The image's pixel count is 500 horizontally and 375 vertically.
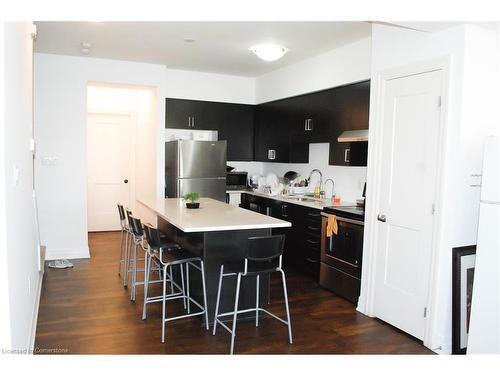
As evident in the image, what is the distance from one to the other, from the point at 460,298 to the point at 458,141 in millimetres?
1192

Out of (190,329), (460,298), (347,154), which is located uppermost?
(347,154)

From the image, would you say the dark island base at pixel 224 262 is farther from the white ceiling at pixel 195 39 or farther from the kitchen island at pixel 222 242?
the white ceiling at pixel 195 39

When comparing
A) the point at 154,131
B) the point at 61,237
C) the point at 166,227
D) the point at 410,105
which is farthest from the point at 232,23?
the point at 61,237

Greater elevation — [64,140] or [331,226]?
[64,140]

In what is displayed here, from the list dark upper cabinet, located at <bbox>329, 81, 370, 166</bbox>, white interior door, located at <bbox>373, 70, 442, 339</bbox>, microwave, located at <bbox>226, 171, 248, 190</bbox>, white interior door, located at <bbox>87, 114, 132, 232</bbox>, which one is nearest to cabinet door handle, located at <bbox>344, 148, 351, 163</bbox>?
dark upper cabinet, located at <bbox>329, 81, 370, 166</bbox>

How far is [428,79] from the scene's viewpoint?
3.44 m

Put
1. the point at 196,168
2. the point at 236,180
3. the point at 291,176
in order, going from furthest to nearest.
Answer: the point at 236,180, the point at 291,176, the point at 196,168

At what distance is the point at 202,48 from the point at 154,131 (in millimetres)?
1832

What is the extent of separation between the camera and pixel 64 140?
5926 millimetres

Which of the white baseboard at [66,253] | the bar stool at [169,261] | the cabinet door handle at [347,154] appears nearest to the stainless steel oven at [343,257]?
the cabinet door handle at [347,154]

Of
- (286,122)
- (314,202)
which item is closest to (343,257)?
(314,202)

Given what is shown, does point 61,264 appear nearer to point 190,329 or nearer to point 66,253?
point 66,253

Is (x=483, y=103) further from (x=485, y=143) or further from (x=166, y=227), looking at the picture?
(x=166, y=227)
